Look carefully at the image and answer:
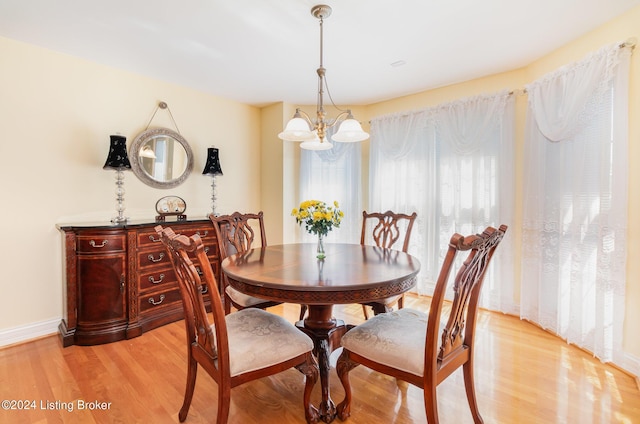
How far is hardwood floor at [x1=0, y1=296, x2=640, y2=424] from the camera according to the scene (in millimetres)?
1661

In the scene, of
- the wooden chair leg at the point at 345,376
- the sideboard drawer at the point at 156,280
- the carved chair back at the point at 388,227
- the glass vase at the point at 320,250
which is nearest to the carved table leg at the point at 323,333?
the wooden chair leg at the point at 345,376

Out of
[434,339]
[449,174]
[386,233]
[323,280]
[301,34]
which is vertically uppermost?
[301,34]

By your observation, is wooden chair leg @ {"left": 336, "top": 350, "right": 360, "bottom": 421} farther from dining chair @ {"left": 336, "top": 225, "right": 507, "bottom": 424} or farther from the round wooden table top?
the round wooden table top

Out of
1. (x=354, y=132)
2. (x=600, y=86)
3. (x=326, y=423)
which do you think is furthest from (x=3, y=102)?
(x=600, y=86)

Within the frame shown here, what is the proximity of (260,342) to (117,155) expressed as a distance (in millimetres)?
2211

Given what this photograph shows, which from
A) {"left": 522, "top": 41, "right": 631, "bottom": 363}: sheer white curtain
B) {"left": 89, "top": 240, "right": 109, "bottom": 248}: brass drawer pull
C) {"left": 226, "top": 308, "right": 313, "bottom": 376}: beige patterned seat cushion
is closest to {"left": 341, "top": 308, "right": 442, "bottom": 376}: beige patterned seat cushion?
{"left": 226, "top": 308, "right": 313, "bottom": 376}: beige patterned seat cushion

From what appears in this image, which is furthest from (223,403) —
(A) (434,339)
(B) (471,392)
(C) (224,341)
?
(B) (471,392)

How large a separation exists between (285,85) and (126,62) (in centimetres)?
151

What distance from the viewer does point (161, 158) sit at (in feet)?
10.6

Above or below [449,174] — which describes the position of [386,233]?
below

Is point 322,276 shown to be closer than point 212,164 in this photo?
Yes

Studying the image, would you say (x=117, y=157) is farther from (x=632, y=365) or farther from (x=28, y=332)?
(x=632, y=365)

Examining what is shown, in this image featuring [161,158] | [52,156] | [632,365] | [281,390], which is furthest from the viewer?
[161,158]

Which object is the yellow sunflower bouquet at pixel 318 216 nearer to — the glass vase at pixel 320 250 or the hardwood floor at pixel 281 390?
the glass vase at pixel 320 250
